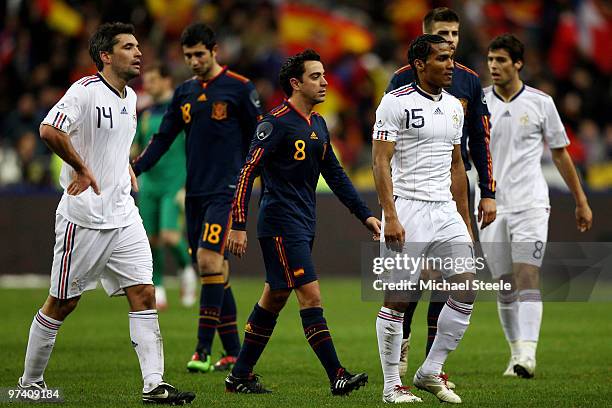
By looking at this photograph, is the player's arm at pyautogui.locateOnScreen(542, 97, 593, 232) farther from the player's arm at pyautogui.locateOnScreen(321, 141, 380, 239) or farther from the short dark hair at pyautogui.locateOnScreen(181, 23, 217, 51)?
the short dark hair at pyautogui.locateOnScreen(181, 23, 217, 51)

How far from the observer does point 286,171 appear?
929 cm

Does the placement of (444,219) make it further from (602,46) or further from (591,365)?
(602,46)

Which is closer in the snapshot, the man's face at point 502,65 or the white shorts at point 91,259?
the white shorts at point 91,259

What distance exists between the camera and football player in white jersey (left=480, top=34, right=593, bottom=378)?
443 inches

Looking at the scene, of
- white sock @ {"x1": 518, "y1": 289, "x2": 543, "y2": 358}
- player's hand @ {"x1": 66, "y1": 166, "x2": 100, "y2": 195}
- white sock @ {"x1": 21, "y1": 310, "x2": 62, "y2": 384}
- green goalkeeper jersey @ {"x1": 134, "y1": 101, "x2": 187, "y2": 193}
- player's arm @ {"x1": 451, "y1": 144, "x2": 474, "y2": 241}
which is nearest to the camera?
player's hand @ {"x1": 66, "y1": 166, "x2": 100, "y2": 195}

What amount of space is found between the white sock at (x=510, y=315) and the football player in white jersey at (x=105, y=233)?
3591mm

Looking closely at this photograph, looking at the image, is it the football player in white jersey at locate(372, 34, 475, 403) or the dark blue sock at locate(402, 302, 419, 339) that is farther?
the dark blue sock at locate(402, 302, 419, 339)

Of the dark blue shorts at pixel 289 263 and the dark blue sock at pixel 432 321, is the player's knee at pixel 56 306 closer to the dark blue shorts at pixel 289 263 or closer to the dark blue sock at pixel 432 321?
the dark blue shorts at pixel 289 263

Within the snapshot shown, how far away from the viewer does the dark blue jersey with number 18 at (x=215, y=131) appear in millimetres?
11102

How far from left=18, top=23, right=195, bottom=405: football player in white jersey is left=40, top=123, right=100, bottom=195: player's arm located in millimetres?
141

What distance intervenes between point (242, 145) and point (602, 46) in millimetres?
14821

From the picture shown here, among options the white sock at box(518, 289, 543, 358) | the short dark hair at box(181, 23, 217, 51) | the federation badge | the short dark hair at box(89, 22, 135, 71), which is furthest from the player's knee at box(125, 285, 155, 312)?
the white sock at box(518, 289, 543, 358)

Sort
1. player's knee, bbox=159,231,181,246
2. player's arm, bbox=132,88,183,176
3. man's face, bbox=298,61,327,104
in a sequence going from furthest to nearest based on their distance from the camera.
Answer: player's knee, bbox=159,231,181,246 → player's arm, bbox=132,88,183,176 → man's face, bbox=298,61,327,104

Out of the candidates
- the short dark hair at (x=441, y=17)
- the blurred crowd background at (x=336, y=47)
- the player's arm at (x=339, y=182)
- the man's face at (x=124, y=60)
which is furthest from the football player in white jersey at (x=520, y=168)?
the blurred crowd background at (x=336, y=47)
